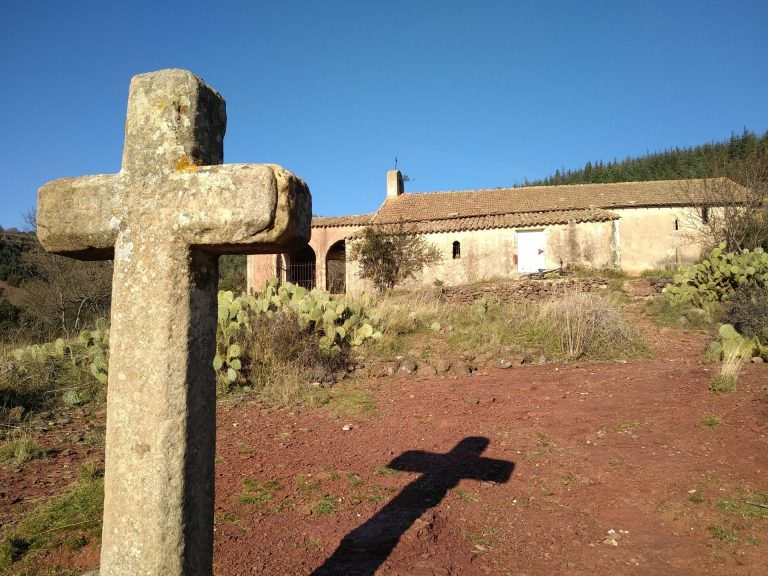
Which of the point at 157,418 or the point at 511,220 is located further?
the point at 511,220

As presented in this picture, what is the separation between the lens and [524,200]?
25.8m

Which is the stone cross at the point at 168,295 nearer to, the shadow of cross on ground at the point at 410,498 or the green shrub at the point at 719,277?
the shadow of cross on ground at the point at 410,498

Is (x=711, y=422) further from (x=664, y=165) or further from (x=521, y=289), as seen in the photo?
(x=664, y=165)

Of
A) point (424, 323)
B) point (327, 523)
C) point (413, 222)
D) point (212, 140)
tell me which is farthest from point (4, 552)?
point (413, 222)

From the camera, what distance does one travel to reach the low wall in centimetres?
1775

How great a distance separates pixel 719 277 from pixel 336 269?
20.6 metres

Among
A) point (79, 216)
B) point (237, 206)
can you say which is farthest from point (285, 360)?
point (237, 206)

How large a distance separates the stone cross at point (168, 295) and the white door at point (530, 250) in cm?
2205

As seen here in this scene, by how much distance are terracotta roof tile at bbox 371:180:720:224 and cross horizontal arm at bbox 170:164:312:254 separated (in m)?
21.8

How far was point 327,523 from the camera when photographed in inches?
147

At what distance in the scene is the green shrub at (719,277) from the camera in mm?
12953

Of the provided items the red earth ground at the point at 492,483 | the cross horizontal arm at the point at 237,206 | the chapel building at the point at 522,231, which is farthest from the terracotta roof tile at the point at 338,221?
the cross horizontal arm at the point at 237,206

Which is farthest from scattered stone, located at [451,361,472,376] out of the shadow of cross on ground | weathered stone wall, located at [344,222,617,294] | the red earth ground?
weathered stone wall, located at [344,222,617,294]

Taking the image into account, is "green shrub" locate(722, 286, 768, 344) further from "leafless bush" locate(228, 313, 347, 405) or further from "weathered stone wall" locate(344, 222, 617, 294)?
"weathered stone wall" locate(344, 222, 617, 294)
